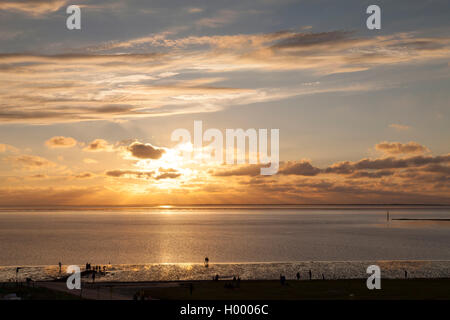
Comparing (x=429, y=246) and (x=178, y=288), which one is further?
(x=429, y=246)

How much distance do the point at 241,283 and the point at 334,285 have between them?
11891 mm

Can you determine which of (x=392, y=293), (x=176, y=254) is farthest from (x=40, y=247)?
(x=392, y=293)

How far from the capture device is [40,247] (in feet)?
416

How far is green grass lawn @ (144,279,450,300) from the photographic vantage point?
4975cm

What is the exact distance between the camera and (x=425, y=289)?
2120 inches

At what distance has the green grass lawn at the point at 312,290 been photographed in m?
49.8

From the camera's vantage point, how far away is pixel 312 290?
53656 millimetres
